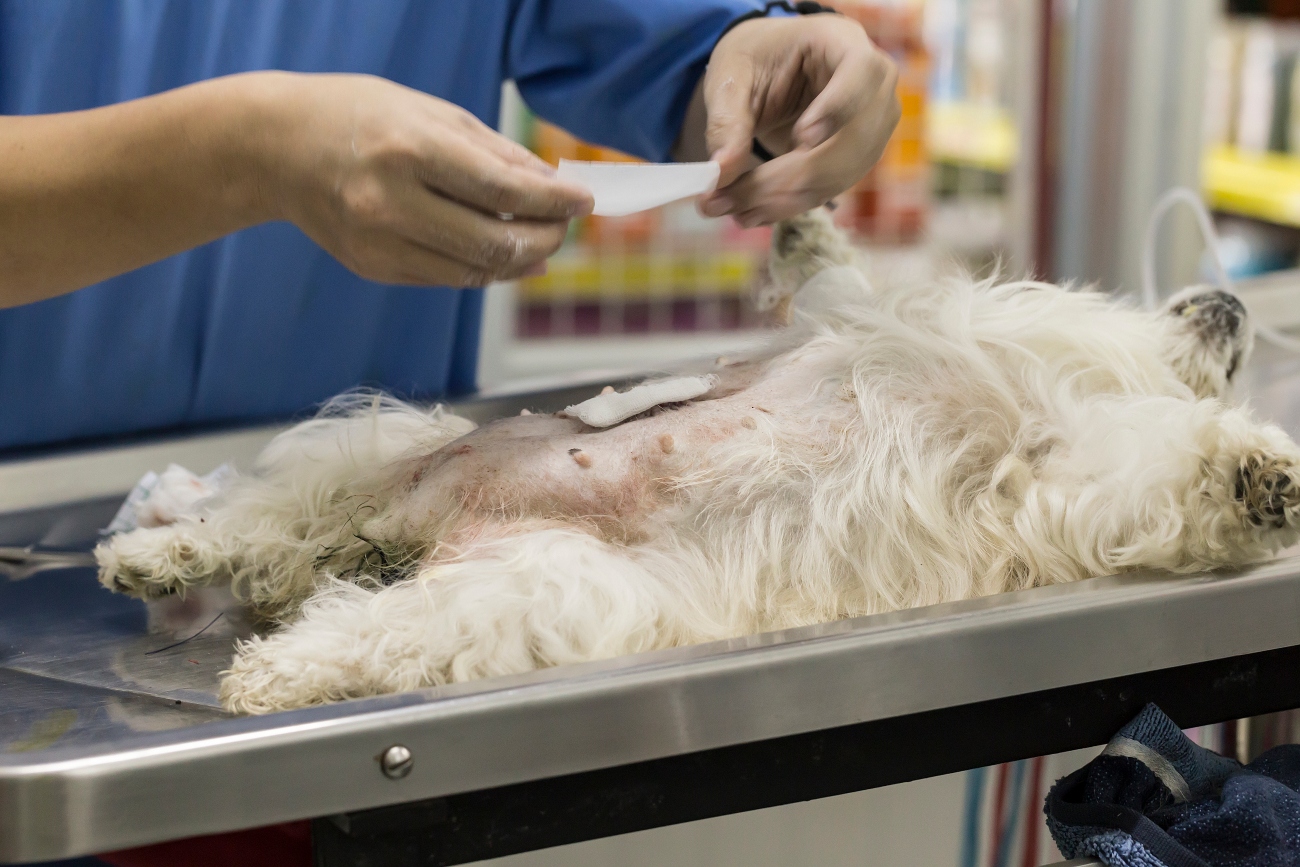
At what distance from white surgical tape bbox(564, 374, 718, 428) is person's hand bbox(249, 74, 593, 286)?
0.15 m

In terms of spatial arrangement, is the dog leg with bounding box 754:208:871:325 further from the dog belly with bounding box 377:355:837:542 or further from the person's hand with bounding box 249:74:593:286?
the person's hand with bounding box 249:74:593:286

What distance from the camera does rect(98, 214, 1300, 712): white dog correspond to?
77 centimetres

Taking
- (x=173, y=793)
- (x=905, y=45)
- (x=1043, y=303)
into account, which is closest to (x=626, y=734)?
(x=173, y=793)

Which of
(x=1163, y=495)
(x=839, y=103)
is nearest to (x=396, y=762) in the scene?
(x=1163, y=495)

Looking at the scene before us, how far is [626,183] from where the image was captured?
81cm

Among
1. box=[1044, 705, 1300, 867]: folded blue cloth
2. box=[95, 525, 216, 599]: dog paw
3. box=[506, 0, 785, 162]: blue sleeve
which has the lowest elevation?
box=[1044, 705, 1300, 867]: folded blue cloth

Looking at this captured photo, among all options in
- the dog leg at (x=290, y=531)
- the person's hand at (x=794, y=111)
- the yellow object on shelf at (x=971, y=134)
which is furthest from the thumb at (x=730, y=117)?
the yellow object on shelf at (x=971, y=134)

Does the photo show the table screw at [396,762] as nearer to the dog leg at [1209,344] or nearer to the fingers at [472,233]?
the fingers at [472,233]

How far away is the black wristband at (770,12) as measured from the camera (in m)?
1.19

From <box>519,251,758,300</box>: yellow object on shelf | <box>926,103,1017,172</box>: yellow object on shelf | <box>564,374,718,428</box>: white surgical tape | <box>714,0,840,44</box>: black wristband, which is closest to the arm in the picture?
<box>564,374,718,428</box>: white surgical tape

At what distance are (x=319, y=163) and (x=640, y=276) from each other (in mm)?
2044

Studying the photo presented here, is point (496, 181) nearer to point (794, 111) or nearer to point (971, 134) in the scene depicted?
point (794, 111)

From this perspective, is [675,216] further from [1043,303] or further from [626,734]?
[626,734]

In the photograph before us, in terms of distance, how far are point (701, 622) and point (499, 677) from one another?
17 cm
